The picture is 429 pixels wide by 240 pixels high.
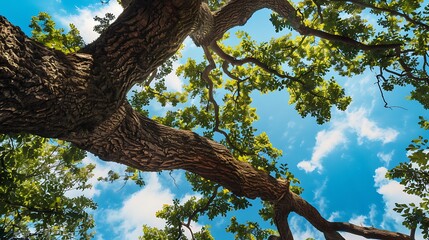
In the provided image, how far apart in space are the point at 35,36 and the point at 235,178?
236 inches

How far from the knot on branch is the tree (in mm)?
44

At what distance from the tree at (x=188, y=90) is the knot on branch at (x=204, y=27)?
0.15 ft

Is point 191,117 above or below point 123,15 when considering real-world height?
above

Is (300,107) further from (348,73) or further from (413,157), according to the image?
(413,157)

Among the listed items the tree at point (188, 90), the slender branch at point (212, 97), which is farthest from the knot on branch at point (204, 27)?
the slender branch at point (212, 97)

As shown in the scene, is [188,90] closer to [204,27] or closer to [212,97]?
[212,97]

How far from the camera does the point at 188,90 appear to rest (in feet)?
34.5

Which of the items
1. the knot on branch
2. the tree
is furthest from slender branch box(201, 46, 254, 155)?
the knot on branch

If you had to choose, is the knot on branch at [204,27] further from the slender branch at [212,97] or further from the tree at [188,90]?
the slender branch at [212,97]

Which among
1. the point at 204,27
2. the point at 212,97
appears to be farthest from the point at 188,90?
the point at 204,27

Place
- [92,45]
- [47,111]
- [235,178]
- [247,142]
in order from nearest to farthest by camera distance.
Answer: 1. [47,111]
2. [92,45]
3. [235,178]
4. [247,142]

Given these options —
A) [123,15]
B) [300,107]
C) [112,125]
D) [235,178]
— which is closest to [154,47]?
[123,15]

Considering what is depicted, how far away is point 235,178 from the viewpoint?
525cm

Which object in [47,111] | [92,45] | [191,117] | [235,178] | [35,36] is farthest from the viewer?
[191,117]
